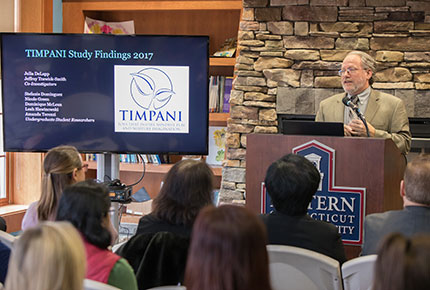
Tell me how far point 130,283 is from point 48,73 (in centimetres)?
238

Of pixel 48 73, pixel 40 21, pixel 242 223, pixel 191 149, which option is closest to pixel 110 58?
pixel 48 73

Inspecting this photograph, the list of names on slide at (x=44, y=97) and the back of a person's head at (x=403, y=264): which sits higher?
the list of names on slide at (x=44, y=97)

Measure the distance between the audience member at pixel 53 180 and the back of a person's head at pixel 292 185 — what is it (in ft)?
3.02

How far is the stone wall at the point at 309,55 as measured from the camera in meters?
4.19

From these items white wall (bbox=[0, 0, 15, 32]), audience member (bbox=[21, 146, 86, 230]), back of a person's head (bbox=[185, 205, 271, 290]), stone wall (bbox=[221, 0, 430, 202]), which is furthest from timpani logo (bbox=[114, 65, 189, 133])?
back of a person's head (bbox=[185, 205, 271, 290])

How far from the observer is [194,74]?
12.0ft

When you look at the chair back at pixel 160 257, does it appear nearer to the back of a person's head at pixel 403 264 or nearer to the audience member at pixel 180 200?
the audience member at pixel 180 200

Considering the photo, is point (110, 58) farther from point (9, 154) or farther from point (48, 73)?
point (9, 154)

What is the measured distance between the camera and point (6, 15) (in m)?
4.67

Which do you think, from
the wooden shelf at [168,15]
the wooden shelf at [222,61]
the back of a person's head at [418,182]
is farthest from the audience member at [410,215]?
the wooden shelf at [168,15]

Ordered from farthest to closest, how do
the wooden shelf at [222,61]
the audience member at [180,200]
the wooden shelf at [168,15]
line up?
the wooden shelf at [168,15] → the wooden shelf at [222,61] → the audience member at [180,200]

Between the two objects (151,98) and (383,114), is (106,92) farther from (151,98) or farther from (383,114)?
(383,114)

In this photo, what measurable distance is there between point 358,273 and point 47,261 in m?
0.99

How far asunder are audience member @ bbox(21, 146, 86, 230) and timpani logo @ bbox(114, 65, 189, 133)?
117 centimetres
